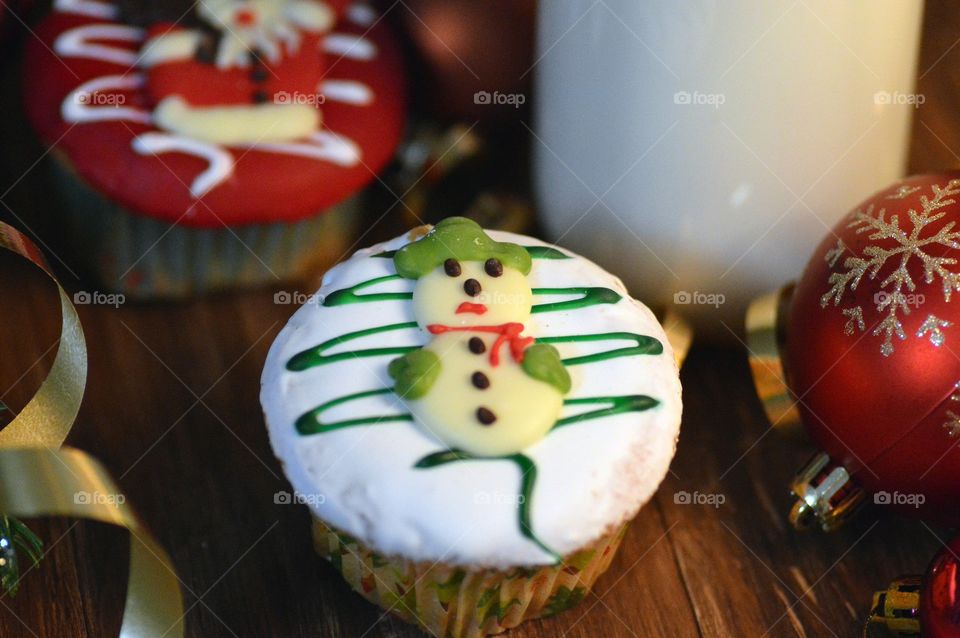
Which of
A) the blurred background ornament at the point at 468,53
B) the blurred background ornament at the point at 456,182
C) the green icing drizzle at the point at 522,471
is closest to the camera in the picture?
the green icing drizzle at the point at 522,471

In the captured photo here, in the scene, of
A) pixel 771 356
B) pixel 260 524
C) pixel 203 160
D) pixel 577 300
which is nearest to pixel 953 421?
pixel 771 356

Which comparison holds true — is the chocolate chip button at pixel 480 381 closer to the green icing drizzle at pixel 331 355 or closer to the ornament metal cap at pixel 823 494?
the green icing drizzle at pixel 331 355

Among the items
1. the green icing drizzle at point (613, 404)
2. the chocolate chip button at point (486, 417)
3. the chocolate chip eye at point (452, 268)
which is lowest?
the green icing drizzle at point (613, 404)

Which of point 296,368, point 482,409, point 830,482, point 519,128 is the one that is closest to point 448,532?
point 482,409

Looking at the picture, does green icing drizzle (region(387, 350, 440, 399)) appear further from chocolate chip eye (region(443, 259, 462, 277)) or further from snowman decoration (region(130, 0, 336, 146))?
snowman decoration (region(130, 0, 336, 146))

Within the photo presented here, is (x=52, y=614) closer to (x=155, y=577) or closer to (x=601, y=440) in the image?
(x=155, y=577)

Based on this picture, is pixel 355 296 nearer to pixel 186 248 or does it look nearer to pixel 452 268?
pixel 452 268

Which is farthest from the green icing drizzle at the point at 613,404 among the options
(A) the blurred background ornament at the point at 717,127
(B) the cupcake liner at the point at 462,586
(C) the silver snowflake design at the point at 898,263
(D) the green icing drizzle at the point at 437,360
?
(A) the blurred background ornament at the point at 717,127

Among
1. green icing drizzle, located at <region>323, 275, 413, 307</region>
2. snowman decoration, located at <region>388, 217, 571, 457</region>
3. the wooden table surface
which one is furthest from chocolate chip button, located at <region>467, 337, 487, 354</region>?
the wooden table surface
